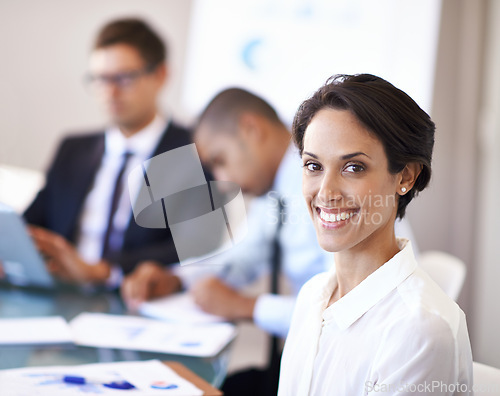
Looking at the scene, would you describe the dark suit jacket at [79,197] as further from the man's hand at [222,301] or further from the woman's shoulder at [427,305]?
the woman's shoulder at [427,305]

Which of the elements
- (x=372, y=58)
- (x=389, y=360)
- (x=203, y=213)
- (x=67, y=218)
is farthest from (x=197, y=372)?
(x=372, y=58)

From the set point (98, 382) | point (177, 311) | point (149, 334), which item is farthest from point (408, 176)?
point (177, 311)

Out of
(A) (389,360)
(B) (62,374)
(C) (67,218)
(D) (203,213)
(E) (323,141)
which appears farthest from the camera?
(C) (67,218)

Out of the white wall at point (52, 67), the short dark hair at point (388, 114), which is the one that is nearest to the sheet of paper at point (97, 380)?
the short dark hair at point (388, 114)

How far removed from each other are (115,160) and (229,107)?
1.02 meters

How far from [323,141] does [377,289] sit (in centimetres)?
26

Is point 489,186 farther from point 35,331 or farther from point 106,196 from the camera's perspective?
point 35,331

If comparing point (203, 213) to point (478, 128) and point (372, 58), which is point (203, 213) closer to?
point (372, 58)

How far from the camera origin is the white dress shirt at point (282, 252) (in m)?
1.65

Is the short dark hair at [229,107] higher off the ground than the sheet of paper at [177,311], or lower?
higher

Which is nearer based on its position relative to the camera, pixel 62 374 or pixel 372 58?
pixel 62 374

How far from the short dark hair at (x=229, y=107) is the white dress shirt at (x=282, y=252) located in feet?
0.68

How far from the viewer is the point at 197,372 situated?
48.8 inches

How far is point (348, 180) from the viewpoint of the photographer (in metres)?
0.92
